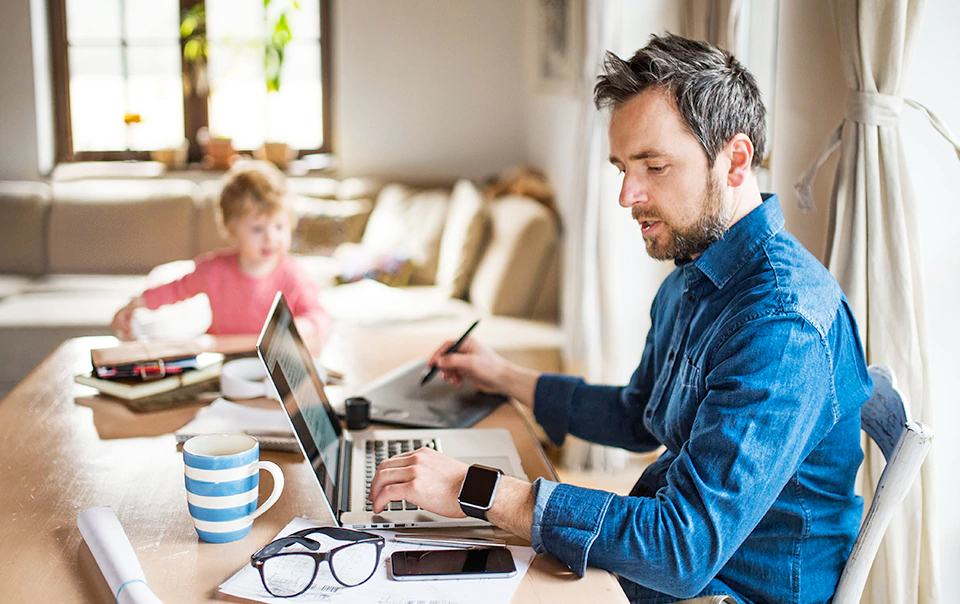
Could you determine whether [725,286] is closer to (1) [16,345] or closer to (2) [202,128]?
(1) [16,345]

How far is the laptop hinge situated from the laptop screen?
0.01m

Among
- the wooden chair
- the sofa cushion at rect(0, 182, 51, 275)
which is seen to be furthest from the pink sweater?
the sofa cushion at rect(0, 182, 51, 275)

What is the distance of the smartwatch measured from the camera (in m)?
1.08

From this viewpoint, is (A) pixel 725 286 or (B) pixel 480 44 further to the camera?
(B) pixel 480 44

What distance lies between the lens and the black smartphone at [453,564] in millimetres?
987

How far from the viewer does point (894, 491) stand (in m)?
1.09

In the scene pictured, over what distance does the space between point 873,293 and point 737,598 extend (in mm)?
638

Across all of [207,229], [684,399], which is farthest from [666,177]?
[207,229]

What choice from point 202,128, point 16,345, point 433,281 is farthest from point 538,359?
point 202,128

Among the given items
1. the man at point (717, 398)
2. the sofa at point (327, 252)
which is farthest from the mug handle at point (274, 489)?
the sofa at point (327, 252)

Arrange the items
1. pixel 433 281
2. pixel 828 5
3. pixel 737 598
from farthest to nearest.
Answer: pixel 433 281
pixel 828 5
pixel 737 598

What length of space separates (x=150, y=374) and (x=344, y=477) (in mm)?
624

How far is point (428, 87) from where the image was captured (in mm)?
4891

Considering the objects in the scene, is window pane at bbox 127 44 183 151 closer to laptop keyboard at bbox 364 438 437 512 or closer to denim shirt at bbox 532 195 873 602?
laptop keyboard at bbox 364 438 437 512
